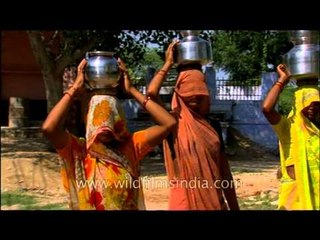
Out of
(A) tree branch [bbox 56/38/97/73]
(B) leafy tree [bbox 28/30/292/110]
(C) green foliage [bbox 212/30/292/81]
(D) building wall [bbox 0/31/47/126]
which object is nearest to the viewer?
(B) leafy tree [bbox 28/30/292/110]

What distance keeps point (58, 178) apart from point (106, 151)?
3.26 m

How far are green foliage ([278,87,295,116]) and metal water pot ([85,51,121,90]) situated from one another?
917 mm

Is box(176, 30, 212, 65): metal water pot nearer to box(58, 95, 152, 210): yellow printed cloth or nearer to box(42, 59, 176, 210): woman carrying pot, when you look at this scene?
box(42, 59, 176, 210): woman carrying pot

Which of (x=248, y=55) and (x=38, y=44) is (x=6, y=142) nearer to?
(x=38, y=44)

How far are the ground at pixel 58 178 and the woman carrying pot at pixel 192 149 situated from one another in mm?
246

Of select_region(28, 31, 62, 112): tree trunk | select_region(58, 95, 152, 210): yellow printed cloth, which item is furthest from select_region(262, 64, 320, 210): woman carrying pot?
select_region(28, 31, 62, 112): tree trunk

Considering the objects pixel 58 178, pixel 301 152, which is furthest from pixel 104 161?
pixel 58 178

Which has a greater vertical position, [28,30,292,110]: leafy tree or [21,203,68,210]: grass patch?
[28,30,292,110]: leafy tree

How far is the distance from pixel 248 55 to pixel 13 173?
290 centimetres

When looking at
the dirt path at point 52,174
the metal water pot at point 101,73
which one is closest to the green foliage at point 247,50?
Answer: the dirt path at point 52,174

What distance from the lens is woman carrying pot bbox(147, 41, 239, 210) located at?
262cm

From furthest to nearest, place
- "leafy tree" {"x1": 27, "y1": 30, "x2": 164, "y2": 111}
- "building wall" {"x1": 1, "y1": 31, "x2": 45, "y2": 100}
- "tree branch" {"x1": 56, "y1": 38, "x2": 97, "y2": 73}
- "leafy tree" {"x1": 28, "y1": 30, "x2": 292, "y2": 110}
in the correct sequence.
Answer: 1. "tree branch" {"x1": 56, "y1": 38, "x2": 97, "y2": 73}
2. "building wall" {"x1": 1, "y1": 31, "x2": 45, "y2": 100}
3. "leafy tree" {"x1": 27, "y1": 30, "x2": 164, "y2": 111}
4. "leafy tree" {"x1": 28, "y1": 30, "x2": 292, "y2": 110}

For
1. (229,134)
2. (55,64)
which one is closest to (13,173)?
(55,64)
